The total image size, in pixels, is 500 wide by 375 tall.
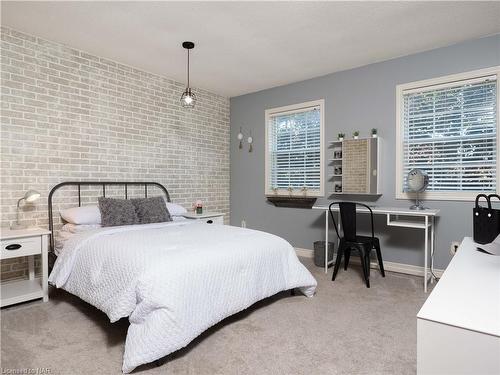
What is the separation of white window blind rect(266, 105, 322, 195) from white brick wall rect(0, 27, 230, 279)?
41.1 inches

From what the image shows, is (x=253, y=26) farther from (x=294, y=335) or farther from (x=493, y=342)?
(x=493, y=342)

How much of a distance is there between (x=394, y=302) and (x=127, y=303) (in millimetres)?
2268

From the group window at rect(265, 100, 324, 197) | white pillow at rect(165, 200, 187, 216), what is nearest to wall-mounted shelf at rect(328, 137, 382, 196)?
window at rect(265, 100, 324, 197)

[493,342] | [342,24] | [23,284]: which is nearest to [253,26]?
[342,24]

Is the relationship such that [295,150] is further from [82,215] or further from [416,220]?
[82,215]

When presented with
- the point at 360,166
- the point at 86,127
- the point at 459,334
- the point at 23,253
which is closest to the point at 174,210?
the point at 86,127

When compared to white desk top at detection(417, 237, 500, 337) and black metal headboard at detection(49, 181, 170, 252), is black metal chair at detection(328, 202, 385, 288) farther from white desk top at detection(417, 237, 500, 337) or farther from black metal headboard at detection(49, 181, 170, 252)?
black metal headboard at detection(49, 181, 170, 252)

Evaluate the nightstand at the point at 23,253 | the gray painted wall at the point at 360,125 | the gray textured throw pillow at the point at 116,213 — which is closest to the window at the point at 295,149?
the gray painted wall at the point at 360,125

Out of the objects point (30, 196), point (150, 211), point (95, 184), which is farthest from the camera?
point (95, 184)

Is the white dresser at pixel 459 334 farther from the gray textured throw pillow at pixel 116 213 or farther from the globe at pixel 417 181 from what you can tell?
the gray textured throw pillow at pixel 116 213

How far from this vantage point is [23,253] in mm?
2695

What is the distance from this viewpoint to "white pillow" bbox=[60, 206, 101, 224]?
315 cm

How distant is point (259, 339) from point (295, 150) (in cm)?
312

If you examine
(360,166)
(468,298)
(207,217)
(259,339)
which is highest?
(360,166)
